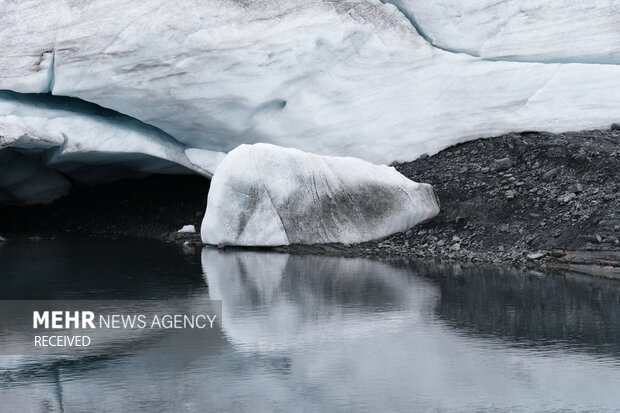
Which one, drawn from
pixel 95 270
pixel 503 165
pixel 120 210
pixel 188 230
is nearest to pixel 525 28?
pixel 503 165

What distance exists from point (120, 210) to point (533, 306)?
24.0 ft

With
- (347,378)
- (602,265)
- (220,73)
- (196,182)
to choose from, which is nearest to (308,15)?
(220,73)

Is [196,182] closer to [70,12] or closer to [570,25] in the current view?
[70,12]

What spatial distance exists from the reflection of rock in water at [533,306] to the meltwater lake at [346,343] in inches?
0.6

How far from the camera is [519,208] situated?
10766 millimetres

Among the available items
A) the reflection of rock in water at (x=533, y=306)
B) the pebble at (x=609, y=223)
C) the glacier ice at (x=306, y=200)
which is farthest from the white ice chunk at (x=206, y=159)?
the pebble at (x=609, y=223)

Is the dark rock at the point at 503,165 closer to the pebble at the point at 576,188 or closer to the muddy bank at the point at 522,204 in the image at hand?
the muddy bank at the point at 522,204

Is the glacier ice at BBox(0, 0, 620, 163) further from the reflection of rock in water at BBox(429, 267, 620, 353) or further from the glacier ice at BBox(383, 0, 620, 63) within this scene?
the reflection of rock in water at BBox(429, 267, 620, 353)

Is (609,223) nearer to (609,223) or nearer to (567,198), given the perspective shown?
(609,223)

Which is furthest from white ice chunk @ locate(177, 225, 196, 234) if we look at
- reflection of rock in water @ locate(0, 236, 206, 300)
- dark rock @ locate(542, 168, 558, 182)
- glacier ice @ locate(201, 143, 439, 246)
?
dark rock @ locate(542, 168, 558, 182)

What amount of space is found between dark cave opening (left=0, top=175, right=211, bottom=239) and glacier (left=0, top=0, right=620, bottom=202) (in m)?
0.79

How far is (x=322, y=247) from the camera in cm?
1115

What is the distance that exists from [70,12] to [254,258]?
4.27 metres

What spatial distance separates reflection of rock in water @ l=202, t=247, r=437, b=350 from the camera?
740 centimetres
